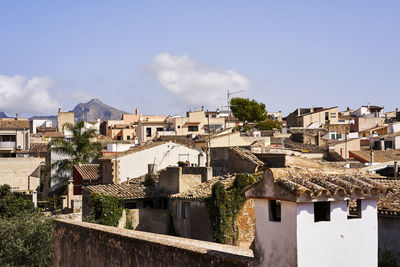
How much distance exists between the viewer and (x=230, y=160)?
1111 inches

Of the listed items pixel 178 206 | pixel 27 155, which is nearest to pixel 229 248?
pixel 178 206

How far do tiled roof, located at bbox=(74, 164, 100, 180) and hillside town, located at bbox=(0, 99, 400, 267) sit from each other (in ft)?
0.21

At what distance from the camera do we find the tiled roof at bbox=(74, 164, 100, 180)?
36878 mm

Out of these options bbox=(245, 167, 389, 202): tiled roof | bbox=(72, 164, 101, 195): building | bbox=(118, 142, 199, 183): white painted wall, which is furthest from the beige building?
bbox=(245, 167, 389, 202): tiled roof

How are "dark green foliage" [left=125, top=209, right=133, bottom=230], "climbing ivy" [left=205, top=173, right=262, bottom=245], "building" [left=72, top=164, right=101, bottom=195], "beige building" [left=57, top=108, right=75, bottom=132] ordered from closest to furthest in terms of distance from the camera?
"climbing ivy" [left=205, top=173, right=262, bottom=245] → "dark green foliage" [left=125, top=209, right=133, bottom=230] → "building" [left=72, top=164, right=101, bottom=195] → "beige building" [left=57, top=108, right=75, bottom=132]

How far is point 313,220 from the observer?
8453 mm

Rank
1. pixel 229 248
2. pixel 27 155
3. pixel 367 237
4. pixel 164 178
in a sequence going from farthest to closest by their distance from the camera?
1. pixel 27 155
2. pixel 164 178
3. pixel 229 248
4. pixel 367 237

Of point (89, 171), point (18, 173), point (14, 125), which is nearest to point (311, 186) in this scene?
point (89, 171)

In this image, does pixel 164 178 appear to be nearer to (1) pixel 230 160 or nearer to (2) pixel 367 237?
(1) pixel 230 160

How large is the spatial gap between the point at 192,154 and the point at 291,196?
26.1 m

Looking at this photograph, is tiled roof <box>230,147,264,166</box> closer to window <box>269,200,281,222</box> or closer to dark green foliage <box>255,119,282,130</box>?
window <box>269,200,281,222</box>

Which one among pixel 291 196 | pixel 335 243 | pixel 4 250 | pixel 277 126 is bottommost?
pixel 4 250

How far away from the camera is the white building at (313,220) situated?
8.38 meters

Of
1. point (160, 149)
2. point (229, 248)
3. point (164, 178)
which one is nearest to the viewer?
point (229, 248)
